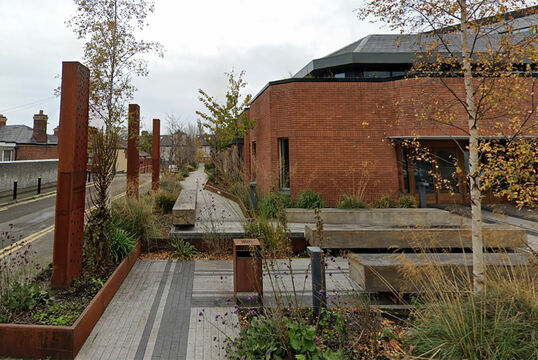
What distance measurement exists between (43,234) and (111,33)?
6385 mm

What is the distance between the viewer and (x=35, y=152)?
85.1 feet

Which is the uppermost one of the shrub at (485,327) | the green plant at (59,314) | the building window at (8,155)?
the building window at (8,155)

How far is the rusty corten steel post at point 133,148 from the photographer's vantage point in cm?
877

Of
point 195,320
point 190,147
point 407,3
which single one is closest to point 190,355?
point 195,320

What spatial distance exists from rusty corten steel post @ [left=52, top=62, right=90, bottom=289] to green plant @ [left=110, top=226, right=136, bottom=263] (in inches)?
30.2

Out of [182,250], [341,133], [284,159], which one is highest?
[341,133]

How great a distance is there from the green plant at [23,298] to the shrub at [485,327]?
4.66 meters

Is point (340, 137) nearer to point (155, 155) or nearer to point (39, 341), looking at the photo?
point (155, 155)

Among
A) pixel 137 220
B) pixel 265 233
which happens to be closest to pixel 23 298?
pixel 137 220

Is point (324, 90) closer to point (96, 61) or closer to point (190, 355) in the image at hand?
point (96, 61)

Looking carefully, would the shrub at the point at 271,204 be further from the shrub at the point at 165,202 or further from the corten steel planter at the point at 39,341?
the shrub at the point at 165,202

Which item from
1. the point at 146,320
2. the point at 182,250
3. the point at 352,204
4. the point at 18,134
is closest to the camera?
the point at 146,320

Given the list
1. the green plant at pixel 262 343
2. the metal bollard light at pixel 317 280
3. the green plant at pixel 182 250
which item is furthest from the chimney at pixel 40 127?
the metal bollard light at pixel 317 280

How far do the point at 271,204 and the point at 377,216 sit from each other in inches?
131
